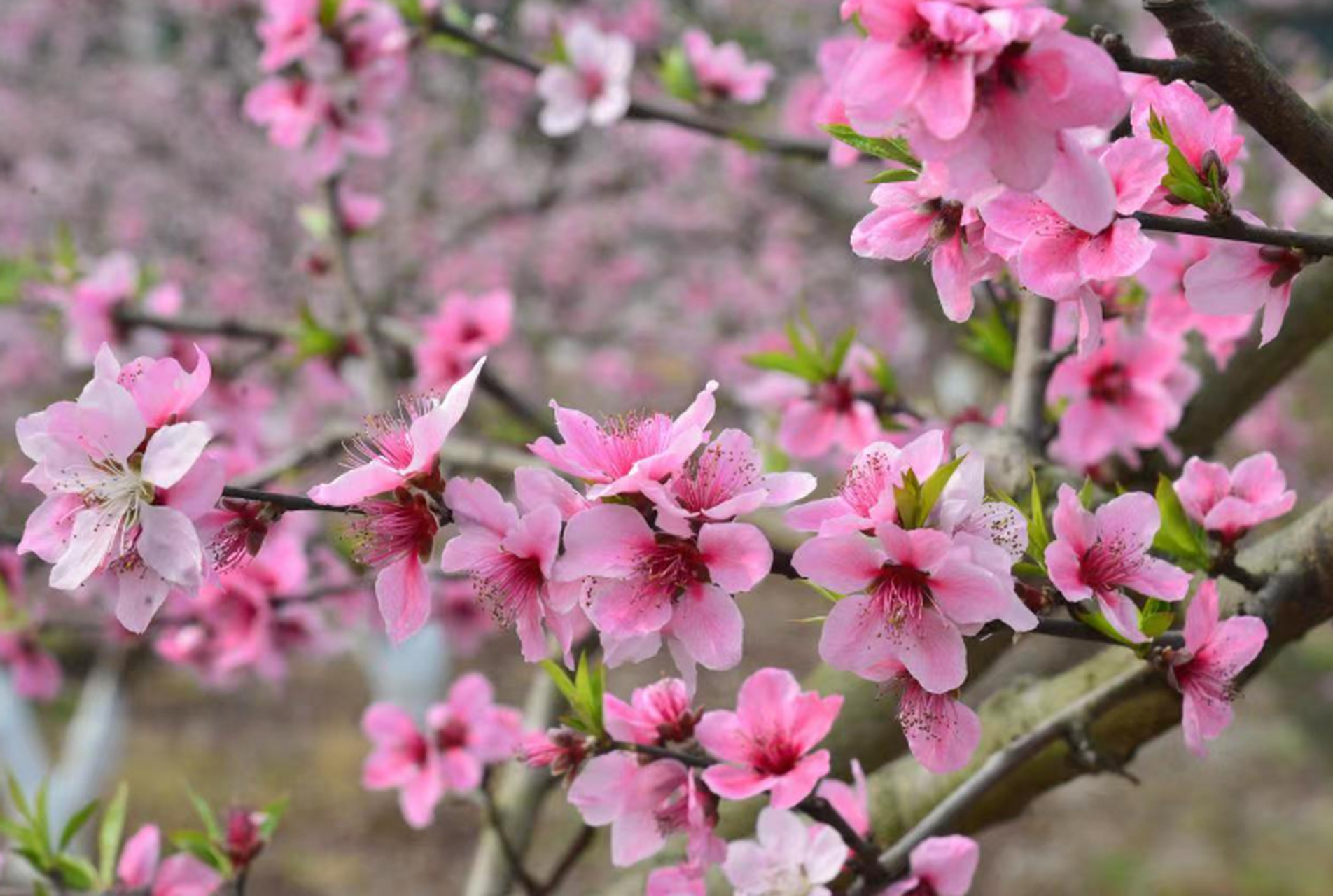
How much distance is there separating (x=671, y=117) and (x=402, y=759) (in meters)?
1.21

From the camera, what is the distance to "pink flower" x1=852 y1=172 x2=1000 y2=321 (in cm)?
94

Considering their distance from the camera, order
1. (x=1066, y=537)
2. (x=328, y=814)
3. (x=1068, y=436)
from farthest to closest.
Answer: (x=328, y=814) < (x=1068, y=436) < (x=1066, y=537)

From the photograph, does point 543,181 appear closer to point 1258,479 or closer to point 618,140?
point 618,140

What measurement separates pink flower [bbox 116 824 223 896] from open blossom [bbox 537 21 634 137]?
58.5 inches

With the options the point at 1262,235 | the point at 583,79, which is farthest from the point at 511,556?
the point at 583,79

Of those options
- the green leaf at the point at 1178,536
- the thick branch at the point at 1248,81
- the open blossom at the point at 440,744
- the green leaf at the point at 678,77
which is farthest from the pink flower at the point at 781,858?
the green leaf at the point at 678,77

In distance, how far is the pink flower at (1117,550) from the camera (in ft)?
3.16

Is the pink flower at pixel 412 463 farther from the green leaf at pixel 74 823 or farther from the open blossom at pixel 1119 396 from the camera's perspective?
the open blossom at pixel 1119 396

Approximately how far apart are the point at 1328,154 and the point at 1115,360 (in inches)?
33.1

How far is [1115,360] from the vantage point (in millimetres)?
1687

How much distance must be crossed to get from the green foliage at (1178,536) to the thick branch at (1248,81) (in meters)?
0.36

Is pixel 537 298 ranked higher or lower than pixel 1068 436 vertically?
lower

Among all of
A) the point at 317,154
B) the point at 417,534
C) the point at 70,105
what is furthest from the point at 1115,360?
the point at 70,105

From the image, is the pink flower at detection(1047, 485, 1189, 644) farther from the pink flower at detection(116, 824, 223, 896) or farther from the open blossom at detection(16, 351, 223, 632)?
the pink flower at detection(116, 824, 223, 896)
